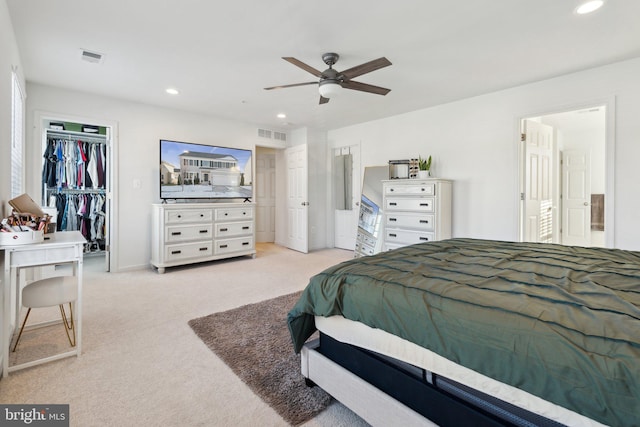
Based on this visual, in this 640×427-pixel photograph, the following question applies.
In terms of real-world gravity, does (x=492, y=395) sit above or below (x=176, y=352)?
above

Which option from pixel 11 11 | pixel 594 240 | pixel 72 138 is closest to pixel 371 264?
pixel 11 11

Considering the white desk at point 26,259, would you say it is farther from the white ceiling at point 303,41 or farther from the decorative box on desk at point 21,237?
the white ceiling at point 303,41

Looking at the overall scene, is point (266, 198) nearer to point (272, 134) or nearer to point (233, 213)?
point (272, 134)

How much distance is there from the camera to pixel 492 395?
995 mm

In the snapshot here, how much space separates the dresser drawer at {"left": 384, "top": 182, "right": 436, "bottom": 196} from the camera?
165 inches

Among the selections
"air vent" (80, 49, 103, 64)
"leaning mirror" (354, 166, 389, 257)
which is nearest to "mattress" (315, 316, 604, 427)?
"air vent" (80, 49, 103, 64)

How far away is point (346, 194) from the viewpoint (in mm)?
6105

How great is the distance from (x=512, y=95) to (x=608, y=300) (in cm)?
358

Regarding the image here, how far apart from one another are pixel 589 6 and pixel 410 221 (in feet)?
9.27

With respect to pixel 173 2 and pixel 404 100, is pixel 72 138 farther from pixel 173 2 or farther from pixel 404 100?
pixel 404 100

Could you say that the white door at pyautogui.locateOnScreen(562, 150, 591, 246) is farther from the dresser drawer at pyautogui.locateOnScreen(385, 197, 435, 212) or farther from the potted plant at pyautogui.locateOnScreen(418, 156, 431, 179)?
the dresser drawer at pyautogui.locateOnScreen(385, 197, 435, 212)

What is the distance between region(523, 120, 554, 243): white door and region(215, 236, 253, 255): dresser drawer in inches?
159

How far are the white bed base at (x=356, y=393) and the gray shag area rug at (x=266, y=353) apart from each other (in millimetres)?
123

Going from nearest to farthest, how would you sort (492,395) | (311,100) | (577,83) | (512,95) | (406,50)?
(492,395) → (406,50) → (577,83) → (512,95) → (311,100)
